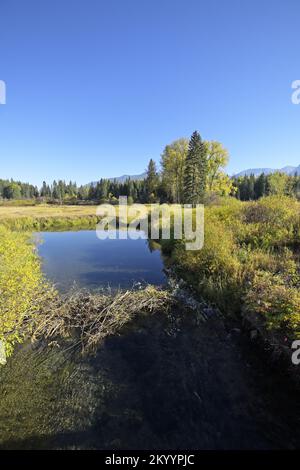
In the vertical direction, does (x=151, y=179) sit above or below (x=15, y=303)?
above

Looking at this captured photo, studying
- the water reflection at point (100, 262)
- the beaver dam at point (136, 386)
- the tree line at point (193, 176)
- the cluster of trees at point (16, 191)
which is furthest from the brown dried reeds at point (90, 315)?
the cluster of trees at point (16, 191)

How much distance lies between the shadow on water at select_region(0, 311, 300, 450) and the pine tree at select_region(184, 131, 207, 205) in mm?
38475

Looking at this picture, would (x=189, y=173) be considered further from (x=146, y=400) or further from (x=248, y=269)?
(x=146, y=400)

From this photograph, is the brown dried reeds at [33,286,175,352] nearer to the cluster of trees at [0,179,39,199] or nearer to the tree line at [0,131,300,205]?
the tree line at [0,131,300,205]

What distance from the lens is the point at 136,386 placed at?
661 centimetres

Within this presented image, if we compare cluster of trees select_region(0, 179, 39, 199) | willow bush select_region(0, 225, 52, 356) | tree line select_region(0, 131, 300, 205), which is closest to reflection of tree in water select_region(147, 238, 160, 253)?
willow bush select_region(0, 225, 52, 356)

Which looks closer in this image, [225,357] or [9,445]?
[9,445]

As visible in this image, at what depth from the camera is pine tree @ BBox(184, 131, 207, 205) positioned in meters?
44.8

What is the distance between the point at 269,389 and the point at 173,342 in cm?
306

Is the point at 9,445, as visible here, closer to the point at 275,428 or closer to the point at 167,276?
the point at 275,428

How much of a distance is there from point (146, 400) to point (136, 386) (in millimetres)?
519

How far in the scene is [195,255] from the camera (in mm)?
13906

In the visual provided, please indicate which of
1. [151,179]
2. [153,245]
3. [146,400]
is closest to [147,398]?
[146,400]
